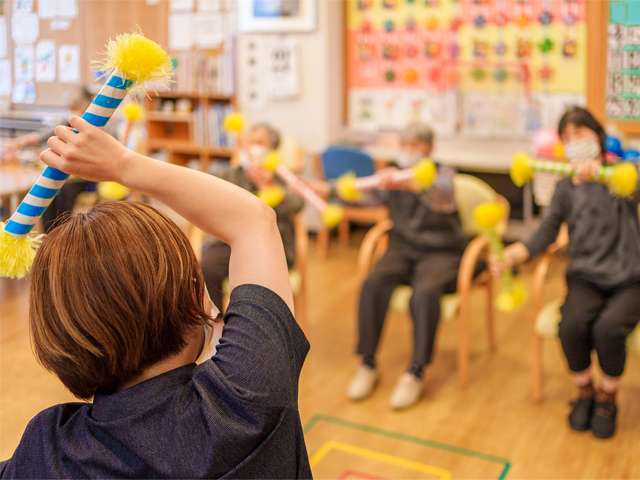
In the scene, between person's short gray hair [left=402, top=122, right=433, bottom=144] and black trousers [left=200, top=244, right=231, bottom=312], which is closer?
black trousers [left=200, top=244, right=231, bottom=312]

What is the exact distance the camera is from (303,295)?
296cm

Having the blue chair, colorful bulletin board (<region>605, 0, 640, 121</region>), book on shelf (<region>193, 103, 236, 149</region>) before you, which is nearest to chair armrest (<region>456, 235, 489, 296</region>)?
the blue chair

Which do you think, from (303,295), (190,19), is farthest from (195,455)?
(190,19)

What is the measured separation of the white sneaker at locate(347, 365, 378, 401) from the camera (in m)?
2.64

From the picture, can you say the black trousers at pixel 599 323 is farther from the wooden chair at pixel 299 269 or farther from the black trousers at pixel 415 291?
the wooden chair at pixel 299 269

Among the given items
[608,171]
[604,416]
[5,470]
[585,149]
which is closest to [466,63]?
[585,149]

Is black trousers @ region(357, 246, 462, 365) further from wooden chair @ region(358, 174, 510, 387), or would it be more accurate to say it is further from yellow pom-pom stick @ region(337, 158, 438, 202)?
yellow pom-pom stick @ region(337, 158, 438, 202)

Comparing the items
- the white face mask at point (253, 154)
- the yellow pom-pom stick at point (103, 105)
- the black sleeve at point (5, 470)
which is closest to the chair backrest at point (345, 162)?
the white face mask at point (253, 154)

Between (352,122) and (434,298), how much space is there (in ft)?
8.98

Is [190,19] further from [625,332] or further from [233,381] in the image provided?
[233,381]

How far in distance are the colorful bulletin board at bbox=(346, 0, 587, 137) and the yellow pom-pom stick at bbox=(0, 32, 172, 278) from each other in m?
3.92

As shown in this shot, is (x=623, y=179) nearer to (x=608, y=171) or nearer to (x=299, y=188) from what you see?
(x=608, y=171)

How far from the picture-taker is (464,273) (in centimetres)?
265

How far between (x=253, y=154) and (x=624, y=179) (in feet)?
5.17
